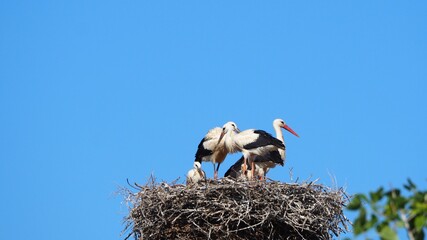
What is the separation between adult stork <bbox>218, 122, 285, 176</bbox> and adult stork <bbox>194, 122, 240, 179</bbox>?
17.1 inches

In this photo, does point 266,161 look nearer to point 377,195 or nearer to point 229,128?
point 229,128

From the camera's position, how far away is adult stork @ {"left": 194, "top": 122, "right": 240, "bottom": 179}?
1343 centimetres

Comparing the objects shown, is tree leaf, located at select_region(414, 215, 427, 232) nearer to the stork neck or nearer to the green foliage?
the green foliage

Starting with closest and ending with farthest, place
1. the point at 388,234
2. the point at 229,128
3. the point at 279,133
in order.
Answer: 1. the point at 388,234
2. the point at 229,128
3. the point at 279,133

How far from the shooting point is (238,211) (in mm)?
10266

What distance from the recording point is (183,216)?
419 inches

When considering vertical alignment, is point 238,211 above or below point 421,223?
above

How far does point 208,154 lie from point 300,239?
328cm

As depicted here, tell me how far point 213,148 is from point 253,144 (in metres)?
1.10

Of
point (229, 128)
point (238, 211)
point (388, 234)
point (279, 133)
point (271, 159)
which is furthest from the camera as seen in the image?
point (279, 133)

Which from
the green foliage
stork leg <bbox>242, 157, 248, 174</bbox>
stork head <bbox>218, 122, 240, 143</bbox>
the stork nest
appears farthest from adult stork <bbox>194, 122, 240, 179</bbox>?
the green foliage

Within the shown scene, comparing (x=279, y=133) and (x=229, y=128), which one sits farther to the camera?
(x=279, y=133)

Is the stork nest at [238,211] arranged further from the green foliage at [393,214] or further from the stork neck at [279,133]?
the green foliage at [393,214]

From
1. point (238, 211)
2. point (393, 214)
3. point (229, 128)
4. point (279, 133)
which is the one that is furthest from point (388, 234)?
point (279, 133)
